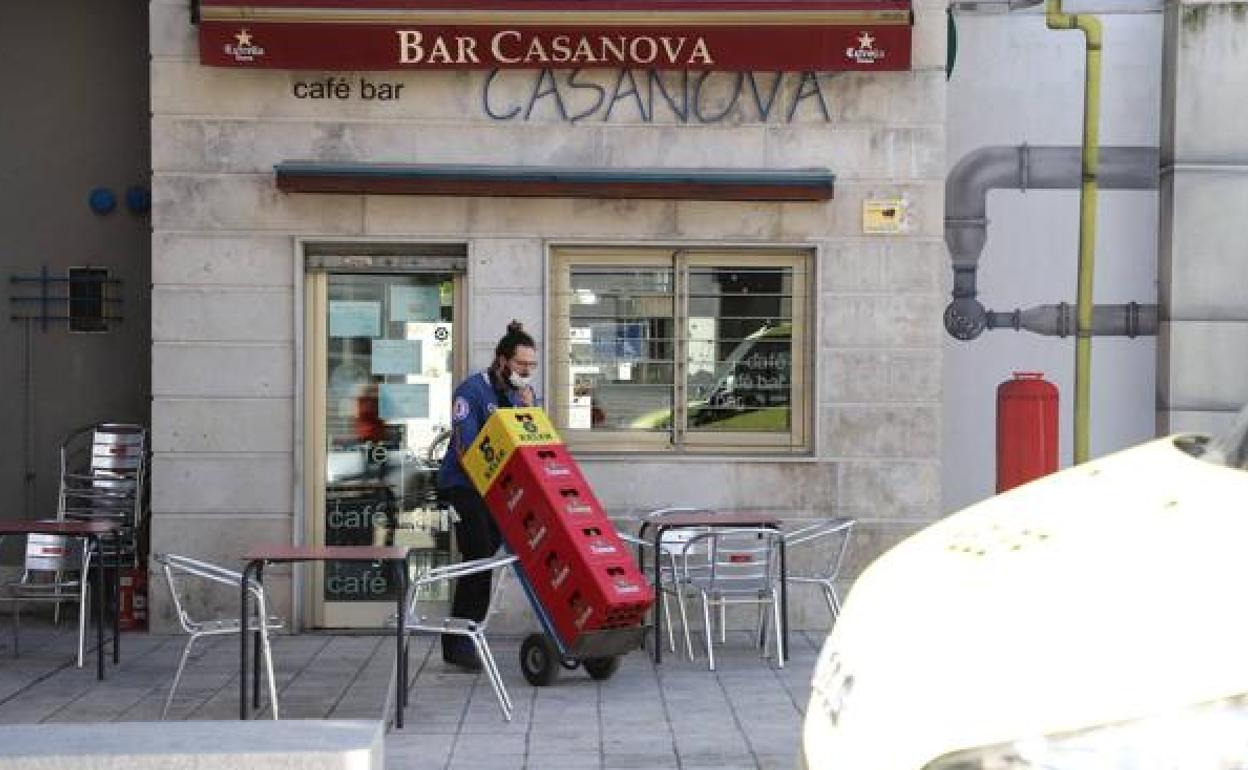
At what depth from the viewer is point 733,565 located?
9.89 m

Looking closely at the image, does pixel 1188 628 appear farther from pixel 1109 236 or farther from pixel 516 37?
pixel 1109 236

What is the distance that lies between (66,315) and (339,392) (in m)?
2.05

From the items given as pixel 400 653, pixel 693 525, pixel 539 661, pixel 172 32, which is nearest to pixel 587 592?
pixel 539 661

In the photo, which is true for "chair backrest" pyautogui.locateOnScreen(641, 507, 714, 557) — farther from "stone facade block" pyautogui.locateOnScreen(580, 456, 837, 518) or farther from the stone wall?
the stone wall

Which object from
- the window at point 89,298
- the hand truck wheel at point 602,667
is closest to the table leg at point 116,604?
the window at point 89,298

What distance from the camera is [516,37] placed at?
10.7 meters

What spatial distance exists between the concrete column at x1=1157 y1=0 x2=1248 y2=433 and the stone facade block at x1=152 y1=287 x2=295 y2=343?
5527 millimetres

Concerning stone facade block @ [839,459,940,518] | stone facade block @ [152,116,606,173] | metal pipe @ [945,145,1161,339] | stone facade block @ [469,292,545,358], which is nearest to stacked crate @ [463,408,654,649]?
stone facade block @ [469,292,545,358]

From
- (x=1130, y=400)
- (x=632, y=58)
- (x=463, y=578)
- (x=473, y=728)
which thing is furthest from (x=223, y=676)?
(x=1130, y=400)

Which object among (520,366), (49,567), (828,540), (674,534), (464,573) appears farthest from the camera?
(828,540)

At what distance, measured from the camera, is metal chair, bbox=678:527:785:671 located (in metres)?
9.70

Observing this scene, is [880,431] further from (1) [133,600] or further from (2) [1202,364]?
(1) [133,600]

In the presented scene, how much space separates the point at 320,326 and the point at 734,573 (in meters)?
2.99

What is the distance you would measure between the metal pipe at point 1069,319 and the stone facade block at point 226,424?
4504mm
